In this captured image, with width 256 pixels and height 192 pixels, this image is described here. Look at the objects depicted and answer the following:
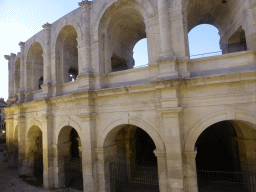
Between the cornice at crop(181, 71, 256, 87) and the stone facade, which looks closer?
the cornice at crop(181, 71, 256, 87)

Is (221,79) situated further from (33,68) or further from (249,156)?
(33,68)

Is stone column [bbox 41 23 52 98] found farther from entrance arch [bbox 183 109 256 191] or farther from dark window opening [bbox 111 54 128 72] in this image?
entrance arch [bbox 183 109 256 191]

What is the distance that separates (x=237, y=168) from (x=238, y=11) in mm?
7172

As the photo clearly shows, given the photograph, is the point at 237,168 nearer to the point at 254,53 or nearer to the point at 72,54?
the point at 254,53

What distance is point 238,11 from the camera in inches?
265

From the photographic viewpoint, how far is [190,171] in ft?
19.7

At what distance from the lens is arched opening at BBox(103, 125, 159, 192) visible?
318 inches

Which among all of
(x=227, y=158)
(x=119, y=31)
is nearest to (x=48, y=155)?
(x=119, y=31)

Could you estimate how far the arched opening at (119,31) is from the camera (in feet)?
27.3

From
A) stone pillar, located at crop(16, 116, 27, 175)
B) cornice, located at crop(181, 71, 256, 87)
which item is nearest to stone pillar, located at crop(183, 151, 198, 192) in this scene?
cornice, located at crop(181, 71, 256, 87)

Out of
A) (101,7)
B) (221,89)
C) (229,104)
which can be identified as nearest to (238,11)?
(221,89)

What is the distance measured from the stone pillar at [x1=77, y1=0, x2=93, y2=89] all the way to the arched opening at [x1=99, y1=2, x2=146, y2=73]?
67 cm

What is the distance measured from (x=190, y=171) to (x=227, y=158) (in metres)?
5.61

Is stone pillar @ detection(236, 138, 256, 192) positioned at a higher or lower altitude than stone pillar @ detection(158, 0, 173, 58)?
lower
